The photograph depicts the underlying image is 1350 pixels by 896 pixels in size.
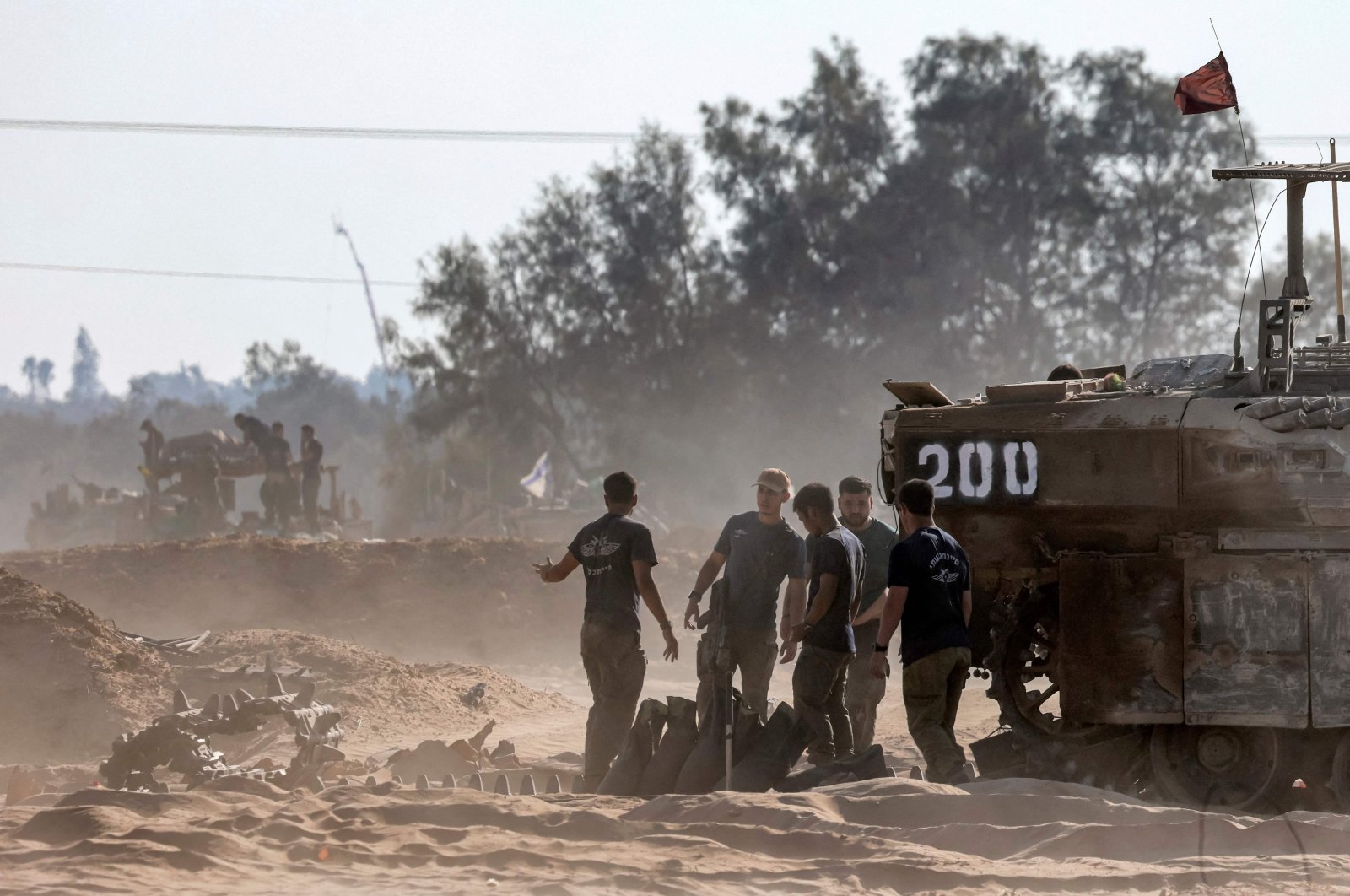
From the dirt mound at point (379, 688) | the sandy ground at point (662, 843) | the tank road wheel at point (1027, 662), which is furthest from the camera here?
the dirt mound at point (379, 688)

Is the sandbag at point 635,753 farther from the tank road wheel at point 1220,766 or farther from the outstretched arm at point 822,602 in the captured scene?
the tank road wheel at point 1220,766

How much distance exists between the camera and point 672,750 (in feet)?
27.1

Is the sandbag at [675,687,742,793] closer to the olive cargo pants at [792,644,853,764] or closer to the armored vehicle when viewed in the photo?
the olive cargo pants at [792,644,853,764]

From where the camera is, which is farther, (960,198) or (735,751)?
(960,198)

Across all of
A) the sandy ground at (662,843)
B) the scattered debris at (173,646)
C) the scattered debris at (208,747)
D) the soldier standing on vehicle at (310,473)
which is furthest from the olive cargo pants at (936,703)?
the soldier standing on vehicle at (310,473)

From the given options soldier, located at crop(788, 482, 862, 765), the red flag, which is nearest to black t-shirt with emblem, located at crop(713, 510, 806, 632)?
soldier, located at crop(788, 482, 862, 765)

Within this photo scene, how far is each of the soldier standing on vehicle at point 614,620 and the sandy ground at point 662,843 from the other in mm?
1038

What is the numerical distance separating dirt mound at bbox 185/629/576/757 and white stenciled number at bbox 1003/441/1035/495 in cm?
532

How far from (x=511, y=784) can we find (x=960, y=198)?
30299 millimetres

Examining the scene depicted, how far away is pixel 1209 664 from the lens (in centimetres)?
804

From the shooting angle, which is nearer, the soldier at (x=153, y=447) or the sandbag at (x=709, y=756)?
the sandbag at (x=709, y=756)

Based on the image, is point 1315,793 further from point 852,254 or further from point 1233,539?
point 852,254

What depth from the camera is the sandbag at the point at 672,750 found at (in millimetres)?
8164

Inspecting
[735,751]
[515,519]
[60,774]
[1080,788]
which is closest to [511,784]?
[735,751]
